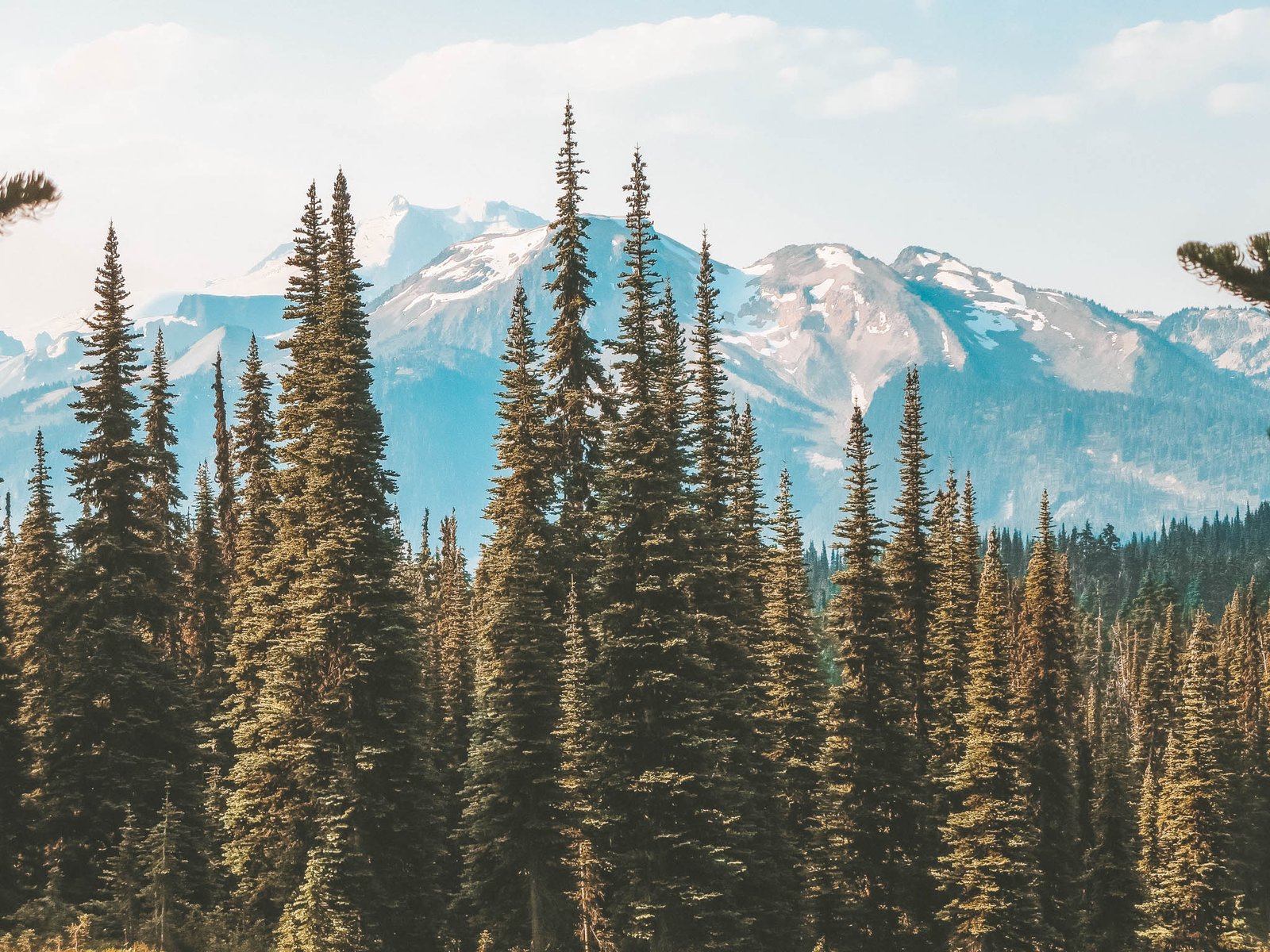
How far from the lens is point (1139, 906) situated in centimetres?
4797

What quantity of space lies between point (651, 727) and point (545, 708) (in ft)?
15.9

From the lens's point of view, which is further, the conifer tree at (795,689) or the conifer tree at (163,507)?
the conifer tree at (795,689)

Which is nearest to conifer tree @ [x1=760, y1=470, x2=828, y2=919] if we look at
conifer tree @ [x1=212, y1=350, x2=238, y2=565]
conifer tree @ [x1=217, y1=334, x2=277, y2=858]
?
conifer tree @ [x1=217, y1=334, x2=277, y2=858]

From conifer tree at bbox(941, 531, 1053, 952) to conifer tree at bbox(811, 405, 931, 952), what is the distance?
54.7 inches

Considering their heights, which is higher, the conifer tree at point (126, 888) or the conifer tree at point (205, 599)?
the conifer tree at point (205, 599)

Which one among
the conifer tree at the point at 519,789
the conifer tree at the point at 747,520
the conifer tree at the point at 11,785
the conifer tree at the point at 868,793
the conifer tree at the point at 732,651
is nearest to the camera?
the conifer tree at the point at 732,651

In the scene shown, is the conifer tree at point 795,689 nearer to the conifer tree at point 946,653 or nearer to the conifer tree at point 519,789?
the conifer tree at point 946,653

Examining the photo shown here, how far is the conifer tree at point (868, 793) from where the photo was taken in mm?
37812

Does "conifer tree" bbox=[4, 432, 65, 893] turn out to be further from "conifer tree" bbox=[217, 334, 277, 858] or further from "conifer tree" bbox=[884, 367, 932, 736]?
"conifer tree" bbox=[884, 367, 932, 736]

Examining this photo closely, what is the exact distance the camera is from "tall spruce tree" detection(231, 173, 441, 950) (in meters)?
29.5

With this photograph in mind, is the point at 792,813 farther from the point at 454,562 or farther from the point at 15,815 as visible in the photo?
the point at 454,562

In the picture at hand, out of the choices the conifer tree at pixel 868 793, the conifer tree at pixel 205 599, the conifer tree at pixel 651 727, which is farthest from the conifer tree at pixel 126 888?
the conifer tree at pixel 868 793

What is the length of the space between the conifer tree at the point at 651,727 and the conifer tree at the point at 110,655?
14.9 meters

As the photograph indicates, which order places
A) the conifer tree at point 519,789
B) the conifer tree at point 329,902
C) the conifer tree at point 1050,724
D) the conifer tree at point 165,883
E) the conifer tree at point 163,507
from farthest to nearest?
1. the conifer tree at point 1050,724
2. the conifer tree at point 163,507
3. the conifer tree at point 519,789
4. the conifer tree at point 165,883
5. the conifer tree at point 329,902
